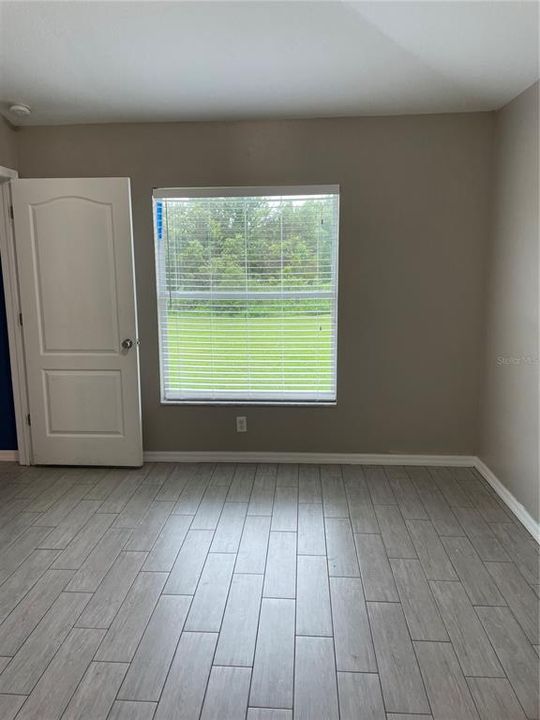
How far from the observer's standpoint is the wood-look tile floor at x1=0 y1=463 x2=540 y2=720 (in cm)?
172

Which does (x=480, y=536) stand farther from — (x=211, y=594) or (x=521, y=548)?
(x=211, y=594)

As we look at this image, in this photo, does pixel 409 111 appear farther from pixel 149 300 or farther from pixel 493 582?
pixel 493 582

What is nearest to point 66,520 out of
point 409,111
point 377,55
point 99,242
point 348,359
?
point 99,242

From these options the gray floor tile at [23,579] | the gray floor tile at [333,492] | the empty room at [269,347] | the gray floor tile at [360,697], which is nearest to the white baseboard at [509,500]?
the empty room at [269,347]

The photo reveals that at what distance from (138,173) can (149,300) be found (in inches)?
35.0

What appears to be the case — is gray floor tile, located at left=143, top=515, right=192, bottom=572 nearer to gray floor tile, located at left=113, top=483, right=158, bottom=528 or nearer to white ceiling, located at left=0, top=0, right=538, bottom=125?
gray floor tile, located at left=113, top=483, right=158, bottom=528

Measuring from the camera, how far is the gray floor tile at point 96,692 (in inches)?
65.2

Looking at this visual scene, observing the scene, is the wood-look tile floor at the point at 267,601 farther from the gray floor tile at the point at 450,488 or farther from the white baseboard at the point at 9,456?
the white baseboard at the point at 9,456

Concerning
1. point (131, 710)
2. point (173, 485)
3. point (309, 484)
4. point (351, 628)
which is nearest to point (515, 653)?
point (351, 628)

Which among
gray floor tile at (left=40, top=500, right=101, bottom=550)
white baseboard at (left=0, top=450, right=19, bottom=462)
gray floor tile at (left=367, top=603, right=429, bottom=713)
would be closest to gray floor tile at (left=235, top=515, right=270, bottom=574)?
gray floor tile at (left=367, top=603, right=429, bottom=713)

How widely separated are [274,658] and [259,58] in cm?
286

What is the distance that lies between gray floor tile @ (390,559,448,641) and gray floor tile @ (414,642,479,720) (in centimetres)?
6

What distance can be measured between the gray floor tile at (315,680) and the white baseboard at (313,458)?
1812 mm

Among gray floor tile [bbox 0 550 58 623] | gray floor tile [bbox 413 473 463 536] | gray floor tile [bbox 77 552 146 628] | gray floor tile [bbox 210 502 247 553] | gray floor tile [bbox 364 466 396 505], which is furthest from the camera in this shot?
gray floor tile [bbox 364 466 396 505]
